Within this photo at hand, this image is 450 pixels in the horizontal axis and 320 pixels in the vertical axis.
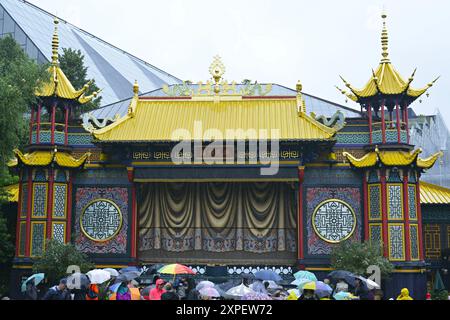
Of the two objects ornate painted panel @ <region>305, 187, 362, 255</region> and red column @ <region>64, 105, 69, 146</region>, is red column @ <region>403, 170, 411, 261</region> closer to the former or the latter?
ornate painted panel @ <region>305, 187, 362, 255</region>

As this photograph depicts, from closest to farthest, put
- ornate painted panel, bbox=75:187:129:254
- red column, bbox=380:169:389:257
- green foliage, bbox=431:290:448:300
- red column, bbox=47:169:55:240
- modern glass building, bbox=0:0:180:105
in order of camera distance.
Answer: red column, bbox=380:169:389:257 → red column, bbox=47:169:55:240 → green foliage, bbox=431:290:448:300 → ornate painted panel, bbox=75:187:129:254 → modern glass building, bbox=0:0:180:105

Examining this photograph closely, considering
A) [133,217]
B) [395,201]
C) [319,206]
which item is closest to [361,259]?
[395,201]

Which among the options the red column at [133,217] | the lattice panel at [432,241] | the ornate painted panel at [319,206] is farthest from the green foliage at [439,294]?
the red column at [133,217]

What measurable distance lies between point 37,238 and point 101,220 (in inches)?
93.4

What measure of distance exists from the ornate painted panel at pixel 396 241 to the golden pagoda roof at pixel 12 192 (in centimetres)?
1460

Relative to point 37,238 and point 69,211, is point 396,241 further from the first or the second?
point 37,238

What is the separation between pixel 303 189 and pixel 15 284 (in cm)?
1103

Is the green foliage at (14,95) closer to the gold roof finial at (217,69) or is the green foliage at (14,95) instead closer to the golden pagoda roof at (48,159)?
the golden pagoda roof at (48,159)

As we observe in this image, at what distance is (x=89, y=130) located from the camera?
23312 mm

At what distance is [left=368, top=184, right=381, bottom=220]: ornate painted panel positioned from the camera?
22.7 metres

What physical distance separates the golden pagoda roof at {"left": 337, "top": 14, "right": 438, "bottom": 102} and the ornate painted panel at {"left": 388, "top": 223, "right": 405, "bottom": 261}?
4.85 m

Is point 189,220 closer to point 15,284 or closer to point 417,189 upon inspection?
point 15,284

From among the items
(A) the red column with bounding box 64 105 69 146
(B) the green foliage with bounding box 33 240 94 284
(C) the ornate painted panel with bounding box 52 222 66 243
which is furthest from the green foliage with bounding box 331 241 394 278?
(A) the red column with bounding box 64 105 69 146
